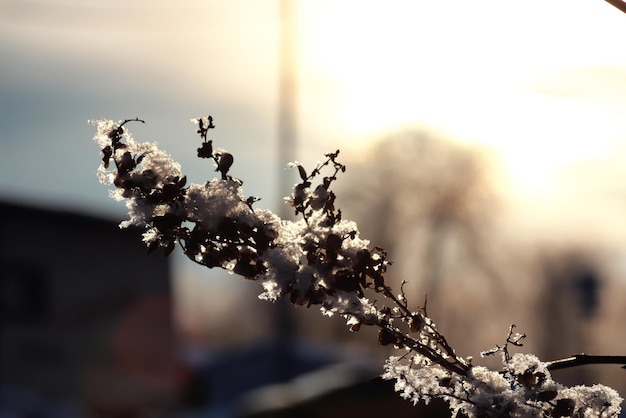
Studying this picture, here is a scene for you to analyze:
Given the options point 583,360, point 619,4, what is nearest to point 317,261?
point 583,360

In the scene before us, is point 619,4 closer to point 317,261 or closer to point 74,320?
point 317,261

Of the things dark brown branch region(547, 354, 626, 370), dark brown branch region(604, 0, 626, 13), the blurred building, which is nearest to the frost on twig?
dark brown branch region(547, 354, 626, 370)

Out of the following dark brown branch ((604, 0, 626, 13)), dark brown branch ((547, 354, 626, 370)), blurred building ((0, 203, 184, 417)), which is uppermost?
blurred building ((0, 203, 184, 417))

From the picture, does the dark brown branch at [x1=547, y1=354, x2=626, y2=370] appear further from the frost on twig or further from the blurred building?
the blurred building

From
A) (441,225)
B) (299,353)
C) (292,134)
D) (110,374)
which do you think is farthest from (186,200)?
(441,225)

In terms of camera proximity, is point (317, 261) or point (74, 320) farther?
point (74, 320)

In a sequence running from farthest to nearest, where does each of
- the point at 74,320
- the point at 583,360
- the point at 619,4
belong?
the point at 74,320 → the point at 583,360 → the point at 619,4
